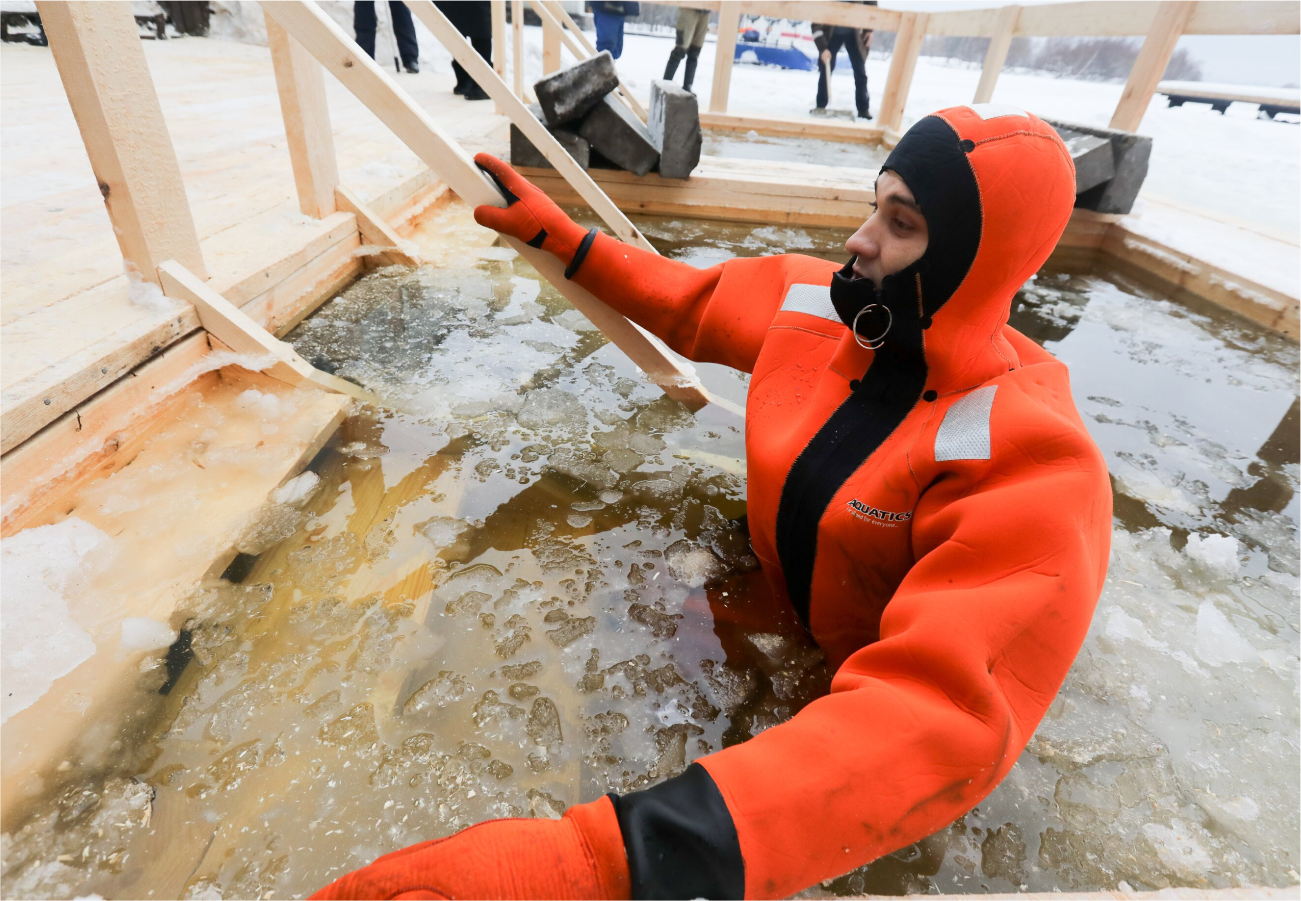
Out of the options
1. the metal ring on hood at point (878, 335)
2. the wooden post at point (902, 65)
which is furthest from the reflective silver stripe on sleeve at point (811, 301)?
the wooden post at point (902, 65)

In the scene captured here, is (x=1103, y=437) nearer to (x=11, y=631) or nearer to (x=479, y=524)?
(x=479, y=524)

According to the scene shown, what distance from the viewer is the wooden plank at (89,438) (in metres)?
1.32

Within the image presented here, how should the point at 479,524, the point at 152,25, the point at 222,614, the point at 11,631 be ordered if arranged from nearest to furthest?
1. the point at 11,631
2. the point at 222,614
3. the point at 479,524
4. the point at 152,25

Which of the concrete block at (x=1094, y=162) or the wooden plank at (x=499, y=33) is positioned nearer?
the concrete block at (x=1094, y=162)

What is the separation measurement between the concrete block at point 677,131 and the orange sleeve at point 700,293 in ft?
8.60

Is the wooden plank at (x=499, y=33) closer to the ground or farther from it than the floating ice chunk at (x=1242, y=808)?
farther from it

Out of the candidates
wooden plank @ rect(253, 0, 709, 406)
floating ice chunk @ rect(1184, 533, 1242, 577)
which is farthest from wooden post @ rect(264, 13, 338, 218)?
floating ice chunk @ rect(1184, 533, 1242, 577)

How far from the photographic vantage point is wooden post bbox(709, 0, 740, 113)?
5.92 metres

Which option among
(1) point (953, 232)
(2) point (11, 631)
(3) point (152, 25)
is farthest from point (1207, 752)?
(3) point (152, 25)

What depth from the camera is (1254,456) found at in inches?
93.8

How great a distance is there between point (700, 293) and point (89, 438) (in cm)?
149

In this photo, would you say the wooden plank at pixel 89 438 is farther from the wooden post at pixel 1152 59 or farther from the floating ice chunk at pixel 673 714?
the wooden post at pixel 1152 59

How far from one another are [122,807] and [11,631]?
431 millimetres

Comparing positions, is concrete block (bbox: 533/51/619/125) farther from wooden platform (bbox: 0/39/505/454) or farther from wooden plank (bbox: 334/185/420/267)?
wooden plank (bbox: 334/185/420/267)
